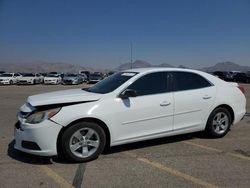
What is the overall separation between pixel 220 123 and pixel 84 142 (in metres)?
3.19

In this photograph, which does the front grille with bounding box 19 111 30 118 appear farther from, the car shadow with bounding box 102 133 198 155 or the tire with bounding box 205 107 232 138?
the tire with bounding box 205 107 232 138

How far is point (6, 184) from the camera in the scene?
14.7 ft

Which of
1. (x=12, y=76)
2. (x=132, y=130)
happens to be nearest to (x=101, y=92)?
(x=132, y=130)

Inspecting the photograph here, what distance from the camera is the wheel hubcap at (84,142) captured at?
5.36m

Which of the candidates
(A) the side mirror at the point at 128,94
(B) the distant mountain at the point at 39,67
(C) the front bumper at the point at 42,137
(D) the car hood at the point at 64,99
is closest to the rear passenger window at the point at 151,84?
(A) the side mirror at the point at 128,94

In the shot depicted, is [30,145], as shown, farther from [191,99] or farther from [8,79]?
[8,79]

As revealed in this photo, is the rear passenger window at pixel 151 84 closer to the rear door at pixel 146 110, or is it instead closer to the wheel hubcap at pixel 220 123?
the rear door at pixel 146 110

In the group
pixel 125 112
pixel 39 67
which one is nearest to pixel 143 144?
pixel 125 112

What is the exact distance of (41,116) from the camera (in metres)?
5.30

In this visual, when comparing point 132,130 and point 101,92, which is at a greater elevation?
point 101,92

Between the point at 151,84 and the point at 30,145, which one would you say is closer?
the point at 30,145

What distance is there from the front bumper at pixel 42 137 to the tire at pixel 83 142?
0.49ft

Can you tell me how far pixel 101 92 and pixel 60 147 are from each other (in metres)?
1.30

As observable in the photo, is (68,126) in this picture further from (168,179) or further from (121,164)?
(168,179)
